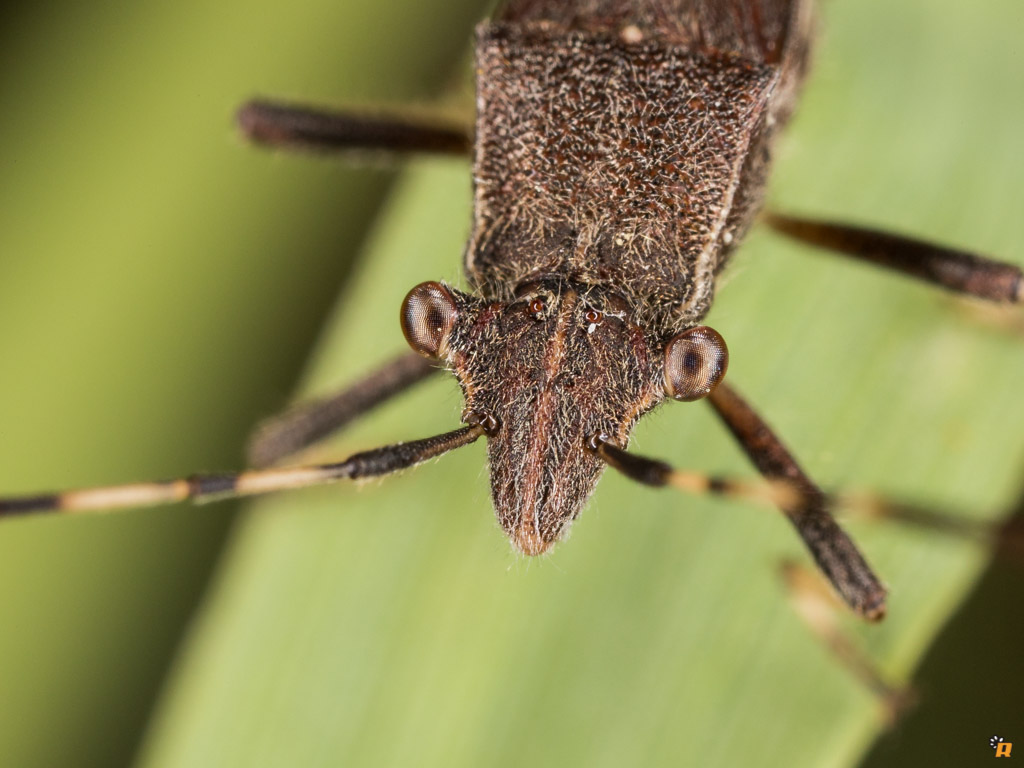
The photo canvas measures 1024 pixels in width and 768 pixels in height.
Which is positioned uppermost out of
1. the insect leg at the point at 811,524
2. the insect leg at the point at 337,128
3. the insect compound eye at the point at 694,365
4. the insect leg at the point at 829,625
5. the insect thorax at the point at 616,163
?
the insect thorax at the point at 616,163

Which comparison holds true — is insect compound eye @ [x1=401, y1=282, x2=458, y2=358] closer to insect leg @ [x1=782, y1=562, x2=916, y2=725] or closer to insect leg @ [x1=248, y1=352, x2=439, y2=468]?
insect leg @ [x1=248, y1=352, x2=439, y2=468]

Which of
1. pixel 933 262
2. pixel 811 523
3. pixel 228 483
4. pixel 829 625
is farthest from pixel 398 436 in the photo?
pixel 933 262

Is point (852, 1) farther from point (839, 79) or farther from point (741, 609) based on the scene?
point (741, 609)

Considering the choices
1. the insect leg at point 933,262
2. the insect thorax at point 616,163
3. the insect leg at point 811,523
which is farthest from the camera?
the insect leg at point 933,262

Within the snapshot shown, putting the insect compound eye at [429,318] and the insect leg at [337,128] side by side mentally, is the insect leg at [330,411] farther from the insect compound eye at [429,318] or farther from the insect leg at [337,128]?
the insect leg at [337,128]

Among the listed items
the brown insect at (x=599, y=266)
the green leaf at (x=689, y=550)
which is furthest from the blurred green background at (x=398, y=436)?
the brown insect at (x=599, y=266)

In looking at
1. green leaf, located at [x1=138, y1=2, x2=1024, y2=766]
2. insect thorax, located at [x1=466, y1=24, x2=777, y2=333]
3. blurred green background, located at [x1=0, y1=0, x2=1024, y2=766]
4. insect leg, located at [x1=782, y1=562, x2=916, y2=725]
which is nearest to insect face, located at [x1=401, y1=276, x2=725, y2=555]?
insect thorax, located at [x1=466, y1=24, x2=777, y2=333]

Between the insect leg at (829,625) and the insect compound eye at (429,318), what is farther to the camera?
the insect leg at (829,625)
